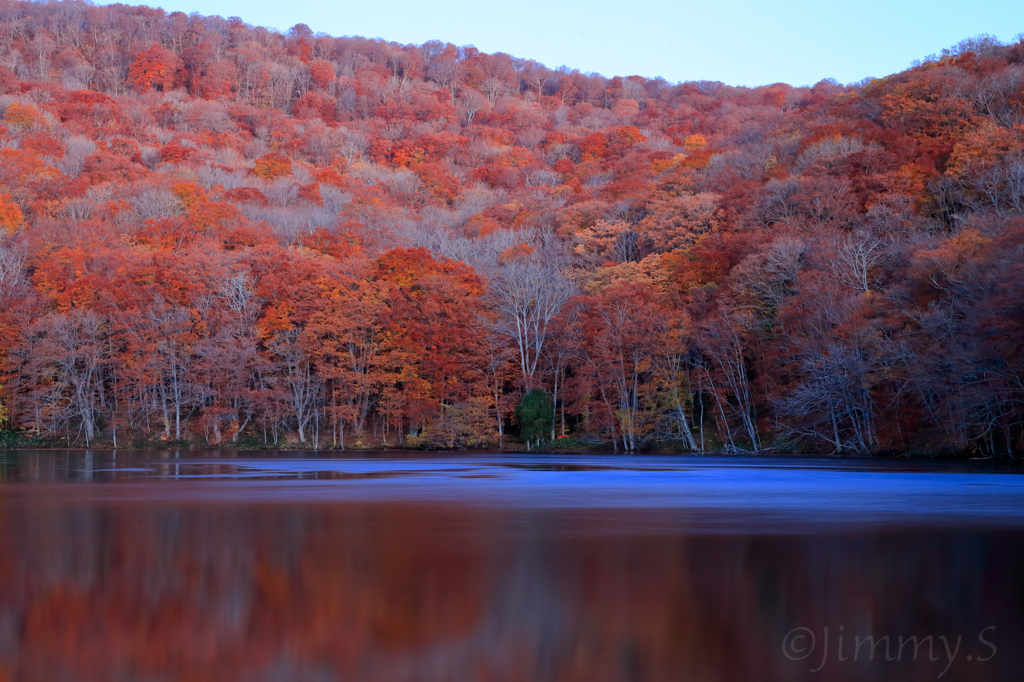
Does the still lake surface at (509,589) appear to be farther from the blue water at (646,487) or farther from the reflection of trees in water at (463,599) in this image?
the blue water at (646,487)

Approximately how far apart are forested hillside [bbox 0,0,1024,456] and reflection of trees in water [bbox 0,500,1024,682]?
19.8 meters

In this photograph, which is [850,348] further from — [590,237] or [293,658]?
[293,658]

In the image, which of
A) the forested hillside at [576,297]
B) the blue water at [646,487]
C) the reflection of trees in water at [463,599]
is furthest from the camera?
the forested hillside at [576,297]

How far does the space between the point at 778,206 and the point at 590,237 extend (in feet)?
41.3

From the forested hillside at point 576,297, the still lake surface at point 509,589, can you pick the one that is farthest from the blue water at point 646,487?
the forested hillside at point 576,297

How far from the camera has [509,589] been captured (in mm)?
7164

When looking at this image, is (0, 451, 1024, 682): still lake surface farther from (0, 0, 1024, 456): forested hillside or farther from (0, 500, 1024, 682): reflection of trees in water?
(0, 0, 1024, 456): forested hillside

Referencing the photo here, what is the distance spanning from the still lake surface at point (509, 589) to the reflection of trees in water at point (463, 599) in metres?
0.03

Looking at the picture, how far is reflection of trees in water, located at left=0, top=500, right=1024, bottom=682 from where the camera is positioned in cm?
507

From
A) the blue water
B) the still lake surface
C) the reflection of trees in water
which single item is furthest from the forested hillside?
the reflection of trees in water

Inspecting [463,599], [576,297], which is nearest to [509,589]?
[463,599]

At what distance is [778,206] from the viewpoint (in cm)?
4425

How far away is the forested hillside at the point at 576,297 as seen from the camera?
30.7 meters

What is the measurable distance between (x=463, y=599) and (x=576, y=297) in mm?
34215
